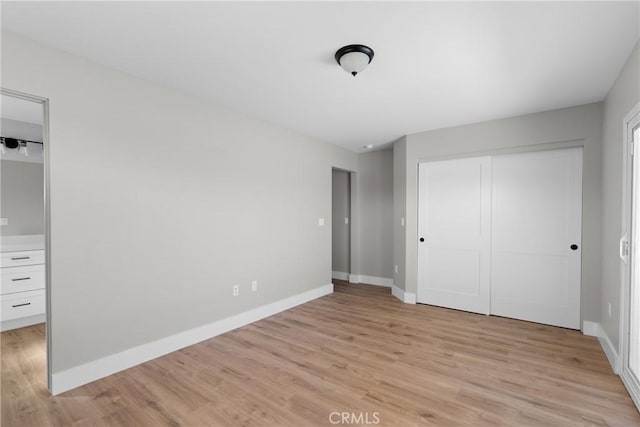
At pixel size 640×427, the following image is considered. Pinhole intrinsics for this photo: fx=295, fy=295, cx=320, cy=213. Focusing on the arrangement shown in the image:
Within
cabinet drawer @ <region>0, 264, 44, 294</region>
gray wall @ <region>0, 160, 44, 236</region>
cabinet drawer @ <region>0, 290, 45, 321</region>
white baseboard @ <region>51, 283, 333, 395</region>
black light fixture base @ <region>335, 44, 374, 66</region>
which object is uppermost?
black light fixture base @ <region>335, 44, 374, 66</region>

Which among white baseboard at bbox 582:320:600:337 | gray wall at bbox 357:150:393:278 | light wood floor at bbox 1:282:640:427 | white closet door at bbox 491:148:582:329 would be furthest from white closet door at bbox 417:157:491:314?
gray wall at bbox 357:150:393:278

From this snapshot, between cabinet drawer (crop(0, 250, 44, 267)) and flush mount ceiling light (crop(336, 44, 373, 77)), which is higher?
flush mount ceiling light (crop(336, 44, 373, 77))

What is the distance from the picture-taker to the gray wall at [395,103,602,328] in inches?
126

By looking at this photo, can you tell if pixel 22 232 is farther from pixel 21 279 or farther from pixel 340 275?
pixel 340 275

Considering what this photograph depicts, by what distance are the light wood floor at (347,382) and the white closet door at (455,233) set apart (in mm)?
722

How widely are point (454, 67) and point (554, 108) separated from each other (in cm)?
183

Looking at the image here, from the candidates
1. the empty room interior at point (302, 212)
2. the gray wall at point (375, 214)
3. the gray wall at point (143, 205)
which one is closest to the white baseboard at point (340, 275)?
the gray wall at point (375, 214)

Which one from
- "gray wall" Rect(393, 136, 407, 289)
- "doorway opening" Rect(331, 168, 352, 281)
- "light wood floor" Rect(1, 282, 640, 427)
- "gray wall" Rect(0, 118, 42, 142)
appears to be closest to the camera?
"light wood floor" Rect(1, 282, 640, 427)

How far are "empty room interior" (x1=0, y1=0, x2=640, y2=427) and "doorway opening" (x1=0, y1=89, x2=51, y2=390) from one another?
3cm

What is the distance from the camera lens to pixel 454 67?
7.93ft

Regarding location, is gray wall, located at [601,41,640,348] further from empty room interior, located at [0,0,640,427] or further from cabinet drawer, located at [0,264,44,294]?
cabinet drawer, located at [0,264,44,294]

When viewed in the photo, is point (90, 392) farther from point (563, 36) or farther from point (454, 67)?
point (563, 36)

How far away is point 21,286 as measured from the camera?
3.42 meters
